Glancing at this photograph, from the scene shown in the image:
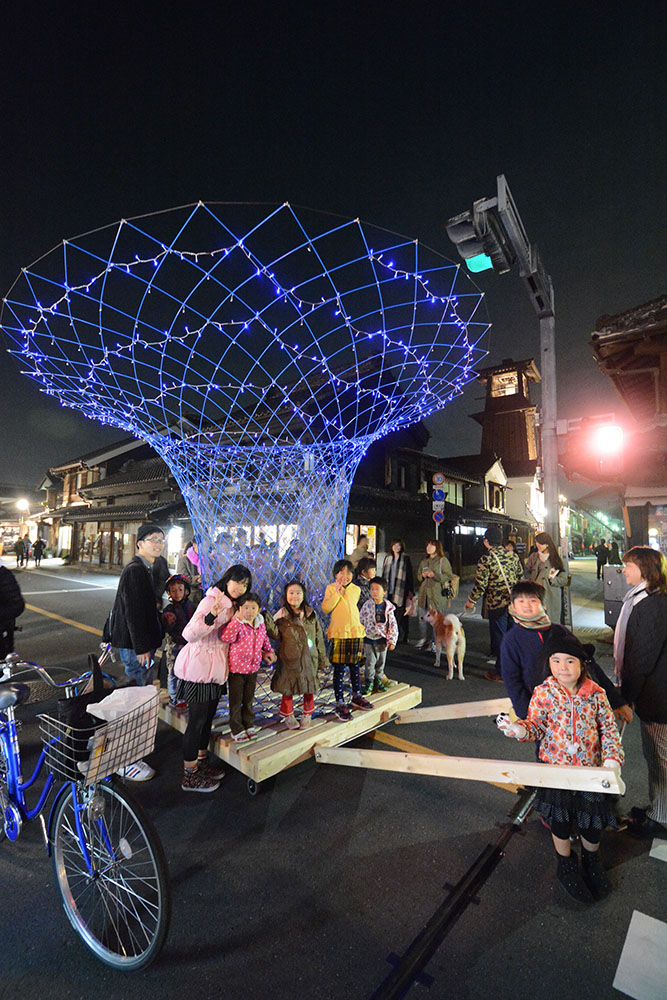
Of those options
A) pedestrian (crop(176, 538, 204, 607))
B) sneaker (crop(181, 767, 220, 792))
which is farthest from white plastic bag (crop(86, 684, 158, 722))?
pedestrian (crop(176, 538, 204, 607))

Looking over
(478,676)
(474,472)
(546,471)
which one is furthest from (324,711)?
(474,472)

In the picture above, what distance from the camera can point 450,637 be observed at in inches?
234

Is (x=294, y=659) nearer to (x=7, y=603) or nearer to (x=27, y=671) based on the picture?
(x=27, y=671)

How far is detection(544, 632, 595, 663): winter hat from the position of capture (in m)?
2.48

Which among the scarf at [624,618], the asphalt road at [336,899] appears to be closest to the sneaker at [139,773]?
the asphalt road at [336,899]

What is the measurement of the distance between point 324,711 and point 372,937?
1.99 meters

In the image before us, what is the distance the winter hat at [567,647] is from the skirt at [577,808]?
67 centimetres

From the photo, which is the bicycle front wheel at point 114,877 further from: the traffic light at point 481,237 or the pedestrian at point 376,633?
the traffic light at point 481,237

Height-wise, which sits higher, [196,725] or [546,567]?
[546,567]

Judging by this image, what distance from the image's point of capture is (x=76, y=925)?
6.35 feet

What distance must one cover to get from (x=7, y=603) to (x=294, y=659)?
2557 mm

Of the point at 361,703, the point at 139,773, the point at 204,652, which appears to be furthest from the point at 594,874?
the point at 139,773

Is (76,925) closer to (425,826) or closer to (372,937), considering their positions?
(372,937)

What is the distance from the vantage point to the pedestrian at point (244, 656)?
11.1 ft
